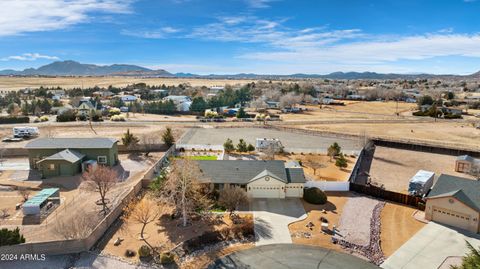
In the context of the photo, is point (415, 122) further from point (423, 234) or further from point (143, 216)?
point (143, 216)

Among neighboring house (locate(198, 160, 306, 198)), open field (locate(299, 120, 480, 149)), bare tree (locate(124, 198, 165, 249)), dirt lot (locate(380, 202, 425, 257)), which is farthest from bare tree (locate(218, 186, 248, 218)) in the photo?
open field (locate(299, 120, 480, 149))

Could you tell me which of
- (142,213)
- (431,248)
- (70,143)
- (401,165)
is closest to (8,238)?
(142,213)

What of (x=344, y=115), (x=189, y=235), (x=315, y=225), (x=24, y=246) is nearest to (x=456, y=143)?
(x=344, y=115)

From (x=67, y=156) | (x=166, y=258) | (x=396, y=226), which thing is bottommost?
(x=396, y=226)

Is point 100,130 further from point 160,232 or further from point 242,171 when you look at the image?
point 160,232

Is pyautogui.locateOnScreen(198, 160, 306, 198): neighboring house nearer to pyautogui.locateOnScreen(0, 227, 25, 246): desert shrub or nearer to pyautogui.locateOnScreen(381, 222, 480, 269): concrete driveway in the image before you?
pyautogui.locateOnScreen(381, 222, 480, 269): concrete driveway

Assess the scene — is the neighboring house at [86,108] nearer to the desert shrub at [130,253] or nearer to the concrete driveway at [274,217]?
the concrete driveway at [274,217]
